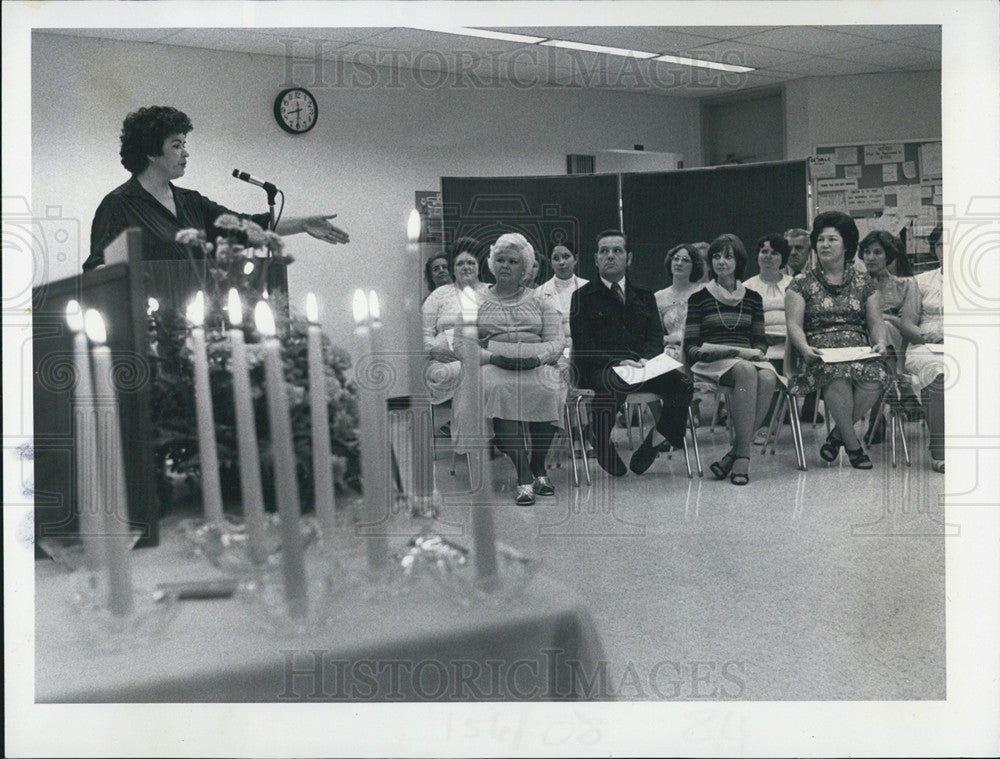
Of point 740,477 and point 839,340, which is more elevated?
point 839,340

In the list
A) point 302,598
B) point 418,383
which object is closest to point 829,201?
point 418,383

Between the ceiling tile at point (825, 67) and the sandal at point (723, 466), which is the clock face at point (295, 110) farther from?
the sandal at point (723, 466)

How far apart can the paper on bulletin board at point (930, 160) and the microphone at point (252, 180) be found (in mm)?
1564

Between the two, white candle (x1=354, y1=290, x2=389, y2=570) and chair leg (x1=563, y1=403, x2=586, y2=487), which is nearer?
white candle (x1=354, y1=290, x2=389, y2=570)

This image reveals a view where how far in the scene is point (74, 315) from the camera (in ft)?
10.3

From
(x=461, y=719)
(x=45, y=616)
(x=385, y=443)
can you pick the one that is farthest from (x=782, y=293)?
(x=45, y=616)

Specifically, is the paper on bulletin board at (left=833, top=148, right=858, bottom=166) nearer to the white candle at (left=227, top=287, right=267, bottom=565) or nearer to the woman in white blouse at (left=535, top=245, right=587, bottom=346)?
the woman in white blouse at (left=535, top=245, right=587, bottom=346)

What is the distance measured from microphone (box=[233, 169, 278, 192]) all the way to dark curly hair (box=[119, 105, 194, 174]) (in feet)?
0.51

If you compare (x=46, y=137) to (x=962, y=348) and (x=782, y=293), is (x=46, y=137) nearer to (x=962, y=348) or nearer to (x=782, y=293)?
(x=782, y=293)

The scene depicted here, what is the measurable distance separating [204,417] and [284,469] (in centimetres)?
23

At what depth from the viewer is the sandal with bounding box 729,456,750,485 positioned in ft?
10.7

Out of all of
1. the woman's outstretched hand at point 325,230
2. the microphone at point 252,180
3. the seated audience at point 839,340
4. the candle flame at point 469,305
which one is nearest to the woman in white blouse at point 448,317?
the candle flame at point 469,305

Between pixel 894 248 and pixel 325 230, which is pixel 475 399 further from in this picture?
pixel 894 248

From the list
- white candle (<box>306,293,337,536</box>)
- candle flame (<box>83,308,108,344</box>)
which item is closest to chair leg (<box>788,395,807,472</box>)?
white candle (<box>306,293,337,536</box>)
